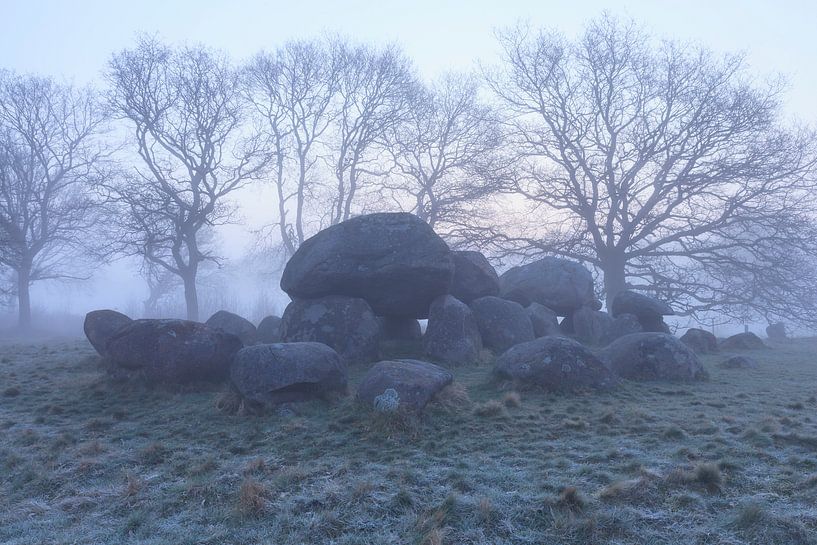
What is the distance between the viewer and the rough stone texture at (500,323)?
49.0 ft

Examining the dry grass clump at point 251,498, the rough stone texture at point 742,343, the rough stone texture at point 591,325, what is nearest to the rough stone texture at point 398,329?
the rough stone texture at point 591,325

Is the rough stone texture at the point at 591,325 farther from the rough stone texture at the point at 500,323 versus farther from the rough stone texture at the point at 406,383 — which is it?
the rough stone texture at the point at 406,383

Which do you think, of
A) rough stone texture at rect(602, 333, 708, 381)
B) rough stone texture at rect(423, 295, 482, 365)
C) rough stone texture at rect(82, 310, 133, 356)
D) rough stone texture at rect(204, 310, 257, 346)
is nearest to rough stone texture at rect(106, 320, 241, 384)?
rough stone texture at rect(82, 310, 133, 356)

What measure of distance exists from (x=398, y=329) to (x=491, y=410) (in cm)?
661

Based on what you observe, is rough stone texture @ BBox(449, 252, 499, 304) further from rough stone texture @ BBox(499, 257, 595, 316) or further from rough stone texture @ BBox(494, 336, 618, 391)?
rough stone texture @ BBox(494, 336, 618, 391)

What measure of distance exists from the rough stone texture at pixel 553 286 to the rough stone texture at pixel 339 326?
19.6ft

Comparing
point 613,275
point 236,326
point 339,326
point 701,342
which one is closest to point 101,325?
point 236,326

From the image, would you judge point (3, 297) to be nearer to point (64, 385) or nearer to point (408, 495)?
point (64, 385)

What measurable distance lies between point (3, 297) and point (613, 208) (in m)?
41.5

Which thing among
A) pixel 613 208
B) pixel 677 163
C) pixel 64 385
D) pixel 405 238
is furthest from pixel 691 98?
pixel 64 385

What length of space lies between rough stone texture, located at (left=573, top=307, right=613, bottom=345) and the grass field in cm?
690

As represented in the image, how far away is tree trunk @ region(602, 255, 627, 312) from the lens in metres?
26.2

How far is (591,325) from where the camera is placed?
18.3 meters

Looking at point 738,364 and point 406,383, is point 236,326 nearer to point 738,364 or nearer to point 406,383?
point 406,383
